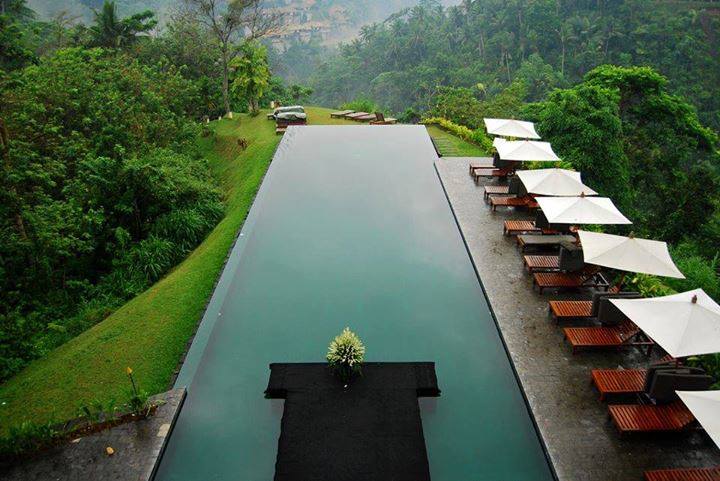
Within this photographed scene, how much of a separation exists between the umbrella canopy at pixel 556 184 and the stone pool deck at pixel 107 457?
799 centimetres

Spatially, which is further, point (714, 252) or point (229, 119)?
point (229, 119)

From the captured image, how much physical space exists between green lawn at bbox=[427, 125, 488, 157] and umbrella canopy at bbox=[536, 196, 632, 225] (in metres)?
7.48

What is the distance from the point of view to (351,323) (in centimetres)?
810

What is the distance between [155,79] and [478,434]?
2032cm

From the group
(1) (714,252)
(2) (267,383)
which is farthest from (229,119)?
(1) (714,252)

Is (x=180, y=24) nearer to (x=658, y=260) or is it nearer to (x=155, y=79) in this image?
(x=155, y=79)

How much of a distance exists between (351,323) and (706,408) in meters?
4.73

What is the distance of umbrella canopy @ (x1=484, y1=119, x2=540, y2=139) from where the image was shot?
549 inches

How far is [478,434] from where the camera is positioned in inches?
245

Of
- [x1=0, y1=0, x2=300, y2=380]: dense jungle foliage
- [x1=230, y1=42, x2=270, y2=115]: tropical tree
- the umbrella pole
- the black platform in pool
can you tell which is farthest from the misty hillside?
the black platform in pool

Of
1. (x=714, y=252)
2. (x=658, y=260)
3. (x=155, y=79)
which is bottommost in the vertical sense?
(x=714, y=252)

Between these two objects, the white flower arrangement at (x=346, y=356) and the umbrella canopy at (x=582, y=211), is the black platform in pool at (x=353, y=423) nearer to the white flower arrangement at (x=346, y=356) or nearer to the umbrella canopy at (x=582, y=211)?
the white flower arrangement at (x=346, y=356)

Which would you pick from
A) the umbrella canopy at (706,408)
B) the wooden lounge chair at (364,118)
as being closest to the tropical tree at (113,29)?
the wooden lounge chair at (364,118)

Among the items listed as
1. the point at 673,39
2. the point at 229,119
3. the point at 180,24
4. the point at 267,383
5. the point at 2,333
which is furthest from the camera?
the point at 673,39
